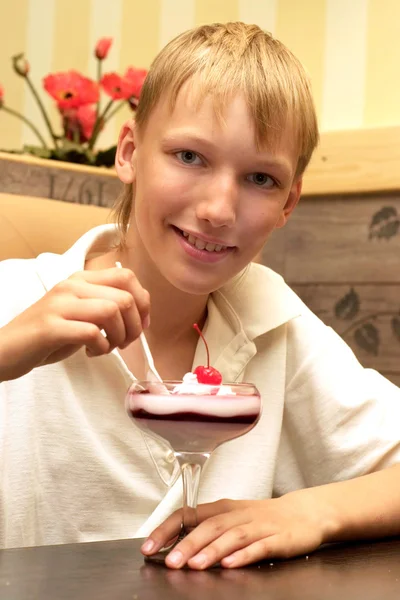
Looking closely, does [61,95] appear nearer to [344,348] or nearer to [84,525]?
[344,348]

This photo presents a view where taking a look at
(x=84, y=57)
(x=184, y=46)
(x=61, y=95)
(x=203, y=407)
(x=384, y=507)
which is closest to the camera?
(x=203, y=407)

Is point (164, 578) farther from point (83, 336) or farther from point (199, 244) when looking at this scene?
point (199, 244)

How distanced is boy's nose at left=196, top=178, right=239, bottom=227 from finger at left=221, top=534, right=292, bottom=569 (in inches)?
15.8

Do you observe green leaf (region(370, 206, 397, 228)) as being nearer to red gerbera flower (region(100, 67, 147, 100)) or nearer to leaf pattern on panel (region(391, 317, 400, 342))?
leaf pattern on panel (region(391, 317, 400, 342))

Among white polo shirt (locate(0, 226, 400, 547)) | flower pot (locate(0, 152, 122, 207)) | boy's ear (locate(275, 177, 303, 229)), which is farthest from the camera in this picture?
flower pot (locate(0, 152, 122, 207))

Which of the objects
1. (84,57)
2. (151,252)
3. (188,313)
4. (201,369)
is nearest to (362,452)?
(188,313)

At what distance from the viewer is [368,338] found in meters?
2.19

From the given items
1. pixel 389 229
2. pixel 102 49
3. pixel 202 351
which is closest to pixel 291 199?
pixel 202 351

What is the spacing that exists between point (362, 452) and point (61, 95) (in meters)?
1.27

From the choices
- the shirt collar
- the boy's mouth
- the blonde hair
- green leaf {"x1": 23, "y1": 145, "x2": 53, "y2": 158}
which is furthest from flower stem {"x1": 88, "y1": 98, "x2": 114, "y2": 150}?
the boy's mouth

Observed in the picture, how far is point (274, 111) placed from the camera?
1173mm

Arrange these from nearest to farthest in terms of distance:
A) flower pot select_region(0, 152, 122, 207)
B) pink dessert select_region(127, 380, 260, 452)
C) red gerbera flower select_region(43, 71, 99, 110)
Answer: pink dessert select_region(127, 380, 260, 452) → flower pot select_region(0, 152, 122, 207) → red gerbera flower select_region(43, 71, 99, 110)

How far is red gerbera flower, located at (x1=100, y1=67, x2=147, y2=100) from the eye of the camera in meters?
2.21

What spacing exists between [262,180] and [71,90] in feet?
3.78
